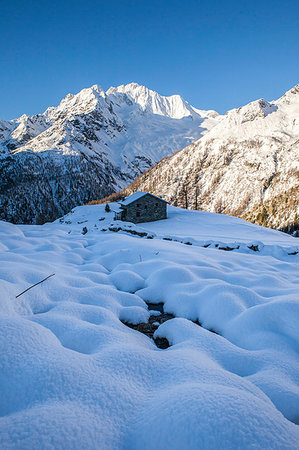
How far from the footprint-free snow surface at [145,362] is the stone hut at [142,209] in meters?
29.0

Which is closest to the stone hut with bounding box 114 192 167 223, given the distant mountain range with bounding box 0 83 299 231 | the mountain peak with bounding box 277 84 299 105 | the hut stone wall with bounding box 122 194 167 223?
the hut stone wall with bounding box 122 194 167 223

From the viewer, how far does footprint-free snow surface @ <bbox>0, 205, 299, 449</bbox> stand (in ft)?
4.41

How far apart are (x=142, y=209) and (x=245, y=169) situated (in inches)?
3672

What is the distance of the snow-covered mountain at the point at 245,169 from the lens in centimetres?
9500

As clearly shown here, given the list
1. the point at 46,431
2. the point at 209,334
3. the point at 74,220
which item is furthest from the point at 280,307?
the point at 74,220

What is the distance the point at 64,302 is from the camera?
3.44m

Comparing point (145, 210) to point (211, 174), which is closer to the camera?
point (145, 210)

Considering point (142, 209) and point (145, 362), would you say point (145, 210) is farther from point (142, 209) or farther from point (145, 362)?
point (145, 362)

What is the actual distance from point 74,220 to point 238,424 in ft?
118

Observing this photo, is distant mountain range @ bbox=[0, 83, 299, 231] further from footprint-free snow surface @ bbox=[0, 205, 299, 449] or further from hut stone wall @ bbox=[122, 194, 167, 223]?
footprint-free snow surface @ bbox=[0, 205, 299, 449]

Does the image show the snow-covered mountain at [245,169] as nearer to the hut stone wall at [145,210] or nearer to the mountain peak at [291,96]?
the mountain peak at [291,96]

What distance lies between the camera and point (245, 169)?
110 m

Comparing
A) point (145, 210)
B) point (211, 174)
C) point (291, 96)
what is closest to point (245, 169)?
point (211, 174)

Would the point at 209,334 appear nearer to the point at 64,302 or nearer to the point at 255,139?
the point at 64,302
